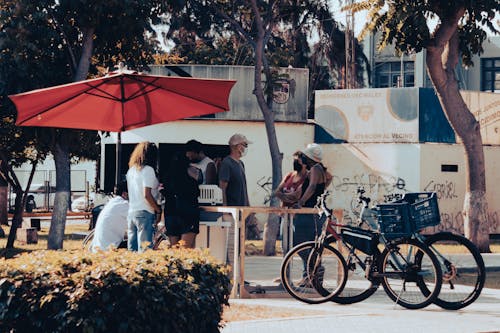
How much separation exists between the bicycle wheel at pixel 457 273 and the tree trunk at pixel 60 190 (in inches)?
471

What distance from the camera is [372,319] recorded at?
10680 millimetres

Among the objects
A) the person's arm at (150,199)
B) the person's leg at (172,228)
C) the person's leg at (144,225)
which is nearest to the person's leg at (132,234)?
the person's leg at (144,225)

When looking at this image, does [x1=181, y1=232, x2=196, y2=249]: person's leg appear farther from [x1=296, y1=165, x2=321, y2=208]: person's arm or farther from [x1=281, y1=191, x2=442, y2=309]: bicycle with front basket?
[x1=296, y1=165, x2=321, y2=208]: person's arm

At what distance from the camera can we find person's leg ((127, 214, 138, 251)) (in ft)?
39.3

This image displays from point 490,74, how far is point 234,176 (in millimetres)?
43431


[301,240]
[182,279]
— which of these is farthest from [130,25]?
[182,279]

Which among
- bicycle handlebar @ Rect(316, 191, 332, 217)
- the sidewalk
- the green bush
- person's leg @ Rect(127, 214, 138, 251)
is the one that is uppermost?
bicycle handlebar @ Rect(316, 191, 332, 217)

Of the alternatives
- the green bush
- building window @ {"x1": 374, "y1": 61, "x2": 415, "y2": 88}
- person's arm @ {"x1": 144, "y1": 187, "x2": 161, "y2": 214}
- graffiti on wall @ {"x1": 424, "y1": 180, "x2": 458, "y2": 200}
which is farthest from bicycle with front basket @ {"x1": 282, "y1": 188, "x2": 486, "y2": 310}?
building window @ {"x1": 374, "y1": 61, "x2": 415, "y2": 88}

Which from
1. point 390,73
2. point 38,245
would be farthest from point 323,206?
point 390,73

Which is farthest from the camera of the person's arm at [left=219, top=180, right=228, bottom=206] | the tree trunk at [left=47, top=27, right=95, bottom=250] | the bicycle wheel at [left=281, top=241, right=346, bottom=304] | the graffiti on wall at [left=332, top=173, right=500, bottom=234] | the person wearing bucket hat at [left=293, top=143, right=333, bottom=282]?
the graffiti on wall at [left=332, top=173, right=500, bottom=234]

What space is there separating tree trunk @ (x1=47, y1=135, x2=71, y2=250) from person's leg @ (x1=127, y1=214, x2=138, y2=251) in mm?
10460

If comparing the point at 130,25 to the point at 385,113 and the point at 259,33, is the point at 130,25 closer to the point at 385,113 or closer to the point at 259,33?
the point at 259,33

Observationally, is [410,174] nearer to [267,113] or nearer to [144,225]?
[267,113]

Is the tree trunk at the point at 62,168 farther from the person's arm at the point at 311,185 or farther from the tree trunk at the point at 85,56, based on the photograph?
the person's arm at the point at 311,185
